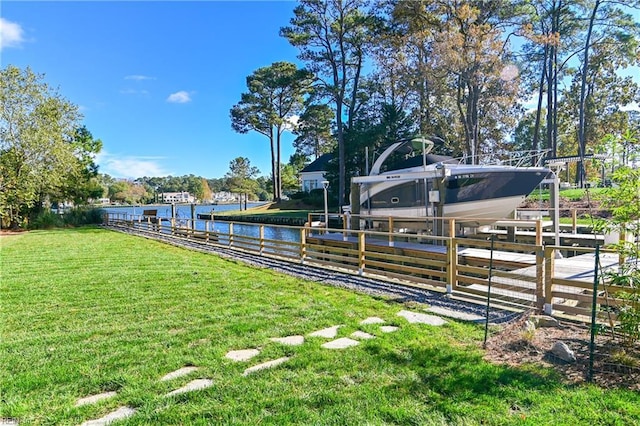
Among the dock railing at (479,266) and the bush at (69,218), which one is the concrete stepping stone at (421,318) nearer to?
the dock railing at (479,266)

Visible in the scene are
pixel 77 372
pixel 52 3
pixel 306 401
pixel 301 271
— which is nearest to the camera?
pixel 306 401

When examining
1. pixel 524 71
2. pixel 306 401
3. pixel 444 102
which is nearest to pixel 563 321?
pixel 306 401

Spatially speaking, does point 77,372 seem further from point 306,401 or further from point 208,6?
point 208,6

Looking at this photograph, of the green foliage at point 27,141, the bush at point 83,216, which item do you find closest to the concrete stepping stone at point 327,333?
the green foliage at point 27,141

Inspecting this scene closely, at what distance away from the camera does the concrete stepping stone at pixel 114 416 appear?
2263 mm

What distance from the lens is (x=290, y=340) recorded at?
3646mm

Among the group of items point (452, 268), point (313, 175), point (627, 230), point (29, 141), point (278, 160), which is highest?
A: point (278, 160)

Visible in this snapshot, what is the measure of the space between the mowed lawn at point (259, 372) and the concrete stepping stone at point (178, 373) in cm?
6

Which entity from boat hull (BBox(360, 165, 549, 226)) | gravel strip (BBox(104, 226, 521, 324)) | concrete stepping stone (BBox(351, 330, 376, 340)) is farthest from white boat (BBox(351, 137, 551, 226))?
concrete stepping stone (BBox(351, 330, 376, 340))

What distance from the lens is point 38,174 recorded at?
19297mm

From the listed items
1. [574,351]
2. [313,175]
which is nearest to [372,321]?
[574,351]

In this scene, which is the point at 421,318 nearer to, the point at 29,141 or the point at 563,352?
the point at 563,352

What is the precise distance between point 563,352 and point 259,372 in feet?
8.22

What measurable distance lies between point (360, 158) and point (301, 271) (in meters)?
19.8
